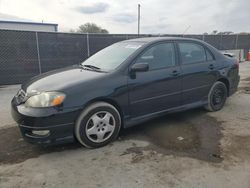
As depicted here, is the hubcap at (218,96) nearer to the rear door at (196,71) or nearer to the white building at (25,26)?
the rear door at (196,71)

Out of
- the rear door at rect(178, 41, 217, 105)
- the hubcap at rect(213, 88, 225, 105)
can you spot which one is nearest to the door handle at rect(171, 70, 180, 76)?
the rear door at rect(178, 41, 217, 105)

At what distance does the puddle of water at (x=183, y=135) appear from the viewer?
10.9 ft

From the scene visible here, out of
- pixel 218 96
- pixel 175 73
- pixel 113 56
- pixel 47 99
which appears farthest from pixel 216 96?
pixel 47 99

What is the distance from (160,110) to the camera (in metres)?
4.14

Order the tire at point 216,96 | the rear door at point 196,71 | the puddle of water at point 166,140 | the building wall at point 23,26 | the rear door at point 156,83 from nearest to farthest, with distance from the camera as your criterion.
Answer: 1. the puddle of water at point 166,140
2. the rear door at point 156,83
3. the rear door at point 196,71
4. the tire at point 216,96
5. the building wall at point 23,26

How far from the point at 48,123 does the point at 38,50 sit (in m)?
6.62

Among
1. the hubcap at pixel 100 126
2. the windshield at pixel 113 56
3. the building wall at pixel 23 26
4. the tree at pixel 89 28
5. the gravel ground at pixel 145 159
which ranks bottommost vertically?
Result: the gravel ground at pixel 145 159

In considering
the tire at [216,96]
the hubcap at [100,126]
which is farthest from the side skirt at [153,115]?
the hubcap at [100,126]

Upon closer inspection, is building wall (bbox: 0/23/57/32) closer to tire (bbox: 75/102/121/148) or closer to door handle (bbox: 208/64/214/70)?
door handle (bbox: 208/64/214/70)

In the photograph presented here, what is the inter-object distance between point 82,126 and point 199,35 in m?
12.9

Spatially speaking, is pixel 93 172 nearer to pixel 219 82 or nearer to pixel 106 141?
pixel 106 141

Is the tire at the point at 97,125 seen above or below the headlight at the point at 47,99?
below

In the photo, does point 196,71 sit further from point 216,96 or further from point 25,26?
point 25,26

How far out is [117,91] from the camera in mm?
3555
